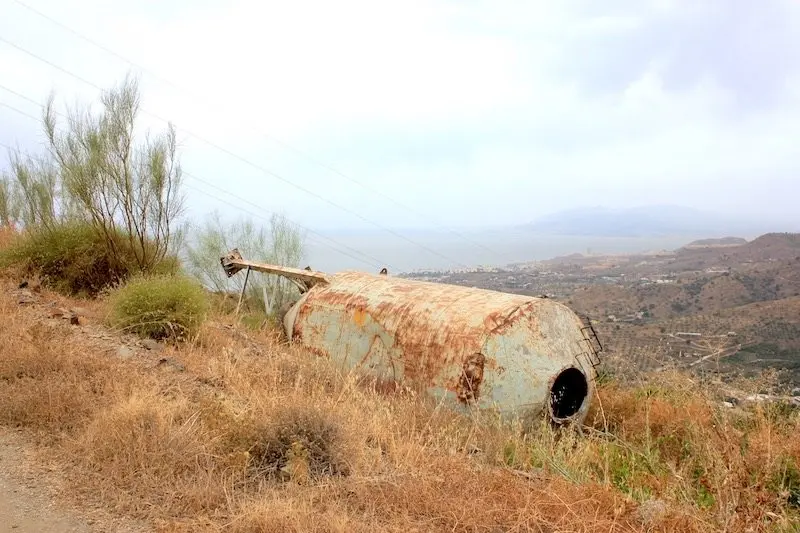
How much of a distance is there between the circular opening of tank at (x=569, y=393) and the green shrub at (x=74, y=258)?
780cm

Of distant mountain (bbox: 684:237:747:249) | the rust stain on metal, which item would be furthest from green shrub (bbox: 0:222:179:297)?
distant mountain (bbox: 684:237:747:249)

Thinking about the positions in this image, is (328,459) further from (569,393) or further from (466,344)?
(569,393)

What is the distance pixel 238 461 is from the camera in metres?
3.96

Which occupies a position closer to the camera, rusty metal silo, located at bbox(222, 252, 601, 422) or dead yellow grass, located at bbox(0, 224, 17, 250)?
rusty metal silo, located at bbox(222, 252, 601, 422)

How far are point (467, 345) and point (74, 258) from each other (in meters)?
8.12

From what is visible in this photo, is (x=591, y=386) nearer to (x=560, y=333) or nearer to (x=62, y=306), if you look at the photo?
(x=560, y=333)

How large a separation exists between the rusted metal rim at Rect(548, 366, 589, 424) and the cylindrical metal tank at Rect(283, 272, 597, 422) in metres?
0.01

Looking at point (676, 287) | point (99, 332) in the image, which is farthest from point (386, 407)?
point (676, 287)

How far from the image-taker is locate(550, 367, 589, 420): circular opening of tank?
611 cm

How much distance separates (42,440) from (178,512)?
1597 mm

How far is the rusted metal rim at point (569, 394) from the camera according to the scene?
6042 millimetres

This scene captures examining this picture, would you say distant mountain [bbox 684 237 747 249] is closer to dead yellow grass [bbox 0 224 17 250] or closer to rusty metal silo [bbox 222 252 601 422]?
rusty metal silo [bbox 222 252 601 422]

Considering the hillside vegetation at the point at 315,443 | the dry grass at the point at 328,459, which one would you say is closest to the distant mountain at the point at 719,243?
the hillside vegetation at the point at 315,443

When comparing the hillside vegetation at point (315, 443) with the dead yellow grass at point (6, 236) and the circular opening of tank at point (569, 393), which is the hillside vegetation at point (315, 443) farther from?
the dead yellow grass at point (6, 236)
